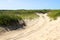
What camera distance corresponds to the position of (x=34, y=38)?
13.2m

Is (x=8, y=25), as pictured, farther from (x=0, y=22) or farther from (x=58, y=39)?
(x=58, y=39)

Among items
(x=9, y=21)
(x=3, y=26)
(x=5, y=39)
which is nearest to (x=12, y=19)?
(x=9, y=21)

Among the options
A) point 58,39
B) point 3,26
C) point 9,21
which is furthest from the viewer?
point 9,21

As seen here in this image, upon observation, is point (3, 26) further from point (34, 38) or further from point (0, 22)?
point (34, 38)

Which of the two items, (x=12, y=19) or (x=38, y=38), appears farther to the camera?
(x=12, y=19)

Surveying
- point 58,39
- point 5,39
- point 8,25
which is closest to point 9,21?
point 8,25

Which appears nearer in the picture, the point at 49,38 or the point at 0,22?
the point at 49,38

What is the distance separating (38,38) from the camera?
13109 mm

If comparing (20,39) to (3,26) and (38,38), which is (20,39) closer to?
(38,38)

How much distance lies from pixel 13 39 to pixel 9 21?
295 inches

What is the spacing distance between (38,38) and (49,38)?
81 centimetres

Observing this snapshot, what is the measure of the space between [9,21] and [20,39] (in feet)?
24.6

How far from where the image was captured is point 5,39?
12.8 meters

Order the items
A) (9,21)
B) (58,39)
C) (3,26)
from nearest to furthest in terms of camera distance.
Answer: (58,39) < (3,26) < (9,21)
